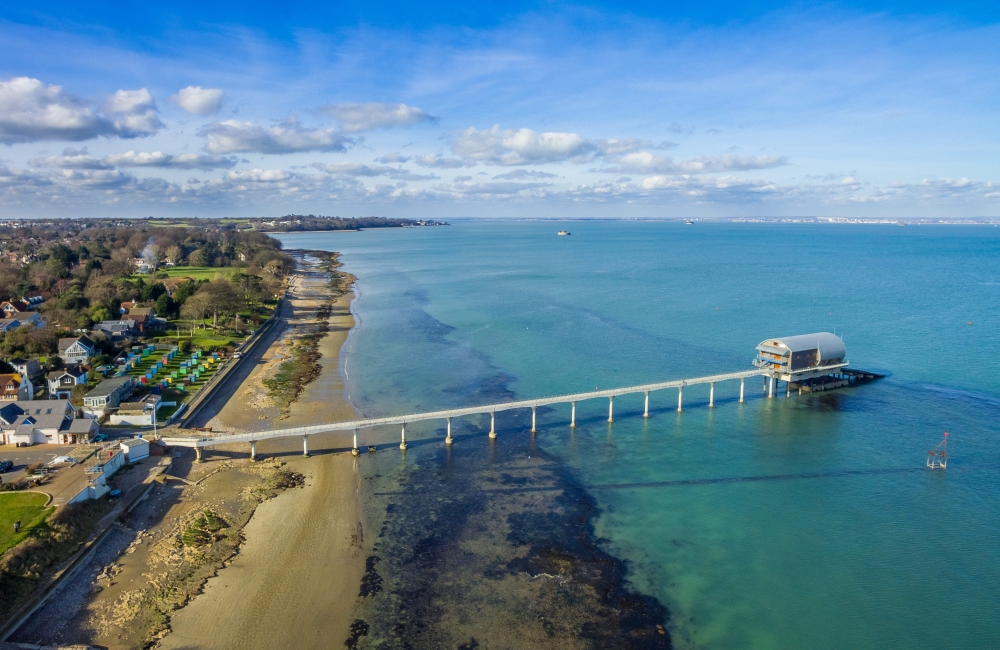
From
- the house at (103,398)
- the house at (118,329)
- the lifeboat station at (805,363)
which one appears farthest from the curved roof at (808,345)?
the house at (118,329)

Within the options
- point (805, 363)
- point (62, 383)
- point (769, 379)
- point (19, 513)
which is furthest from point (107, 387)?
point (805, 363)

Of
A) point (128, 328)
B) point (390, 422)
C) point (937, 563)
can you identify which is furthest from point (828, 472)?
point (128, 328)

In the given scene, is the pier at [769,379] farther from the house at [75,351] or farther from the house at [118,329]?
the house at [118,329]

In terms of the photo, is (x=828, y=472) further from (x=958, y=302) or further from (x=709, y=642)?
(x=958, y=302)

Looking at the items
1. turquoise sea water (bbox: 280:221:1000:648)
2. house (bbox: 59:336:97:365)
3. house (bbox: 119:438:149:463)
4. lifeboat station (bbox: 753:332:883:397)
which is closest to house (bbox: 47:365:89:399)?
house (bbox: 59:336:97:365)

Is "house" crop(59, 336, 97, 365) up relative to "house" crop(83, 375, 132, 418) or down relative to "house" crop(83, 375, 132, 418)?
up

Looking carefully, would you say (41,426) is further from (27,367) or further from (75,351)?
(75,351)

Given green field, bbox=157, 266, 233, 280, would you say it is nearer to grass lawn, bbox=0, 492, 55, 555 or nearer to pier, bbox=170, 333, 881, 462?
pier, bbox=170, 333, 881, 462
